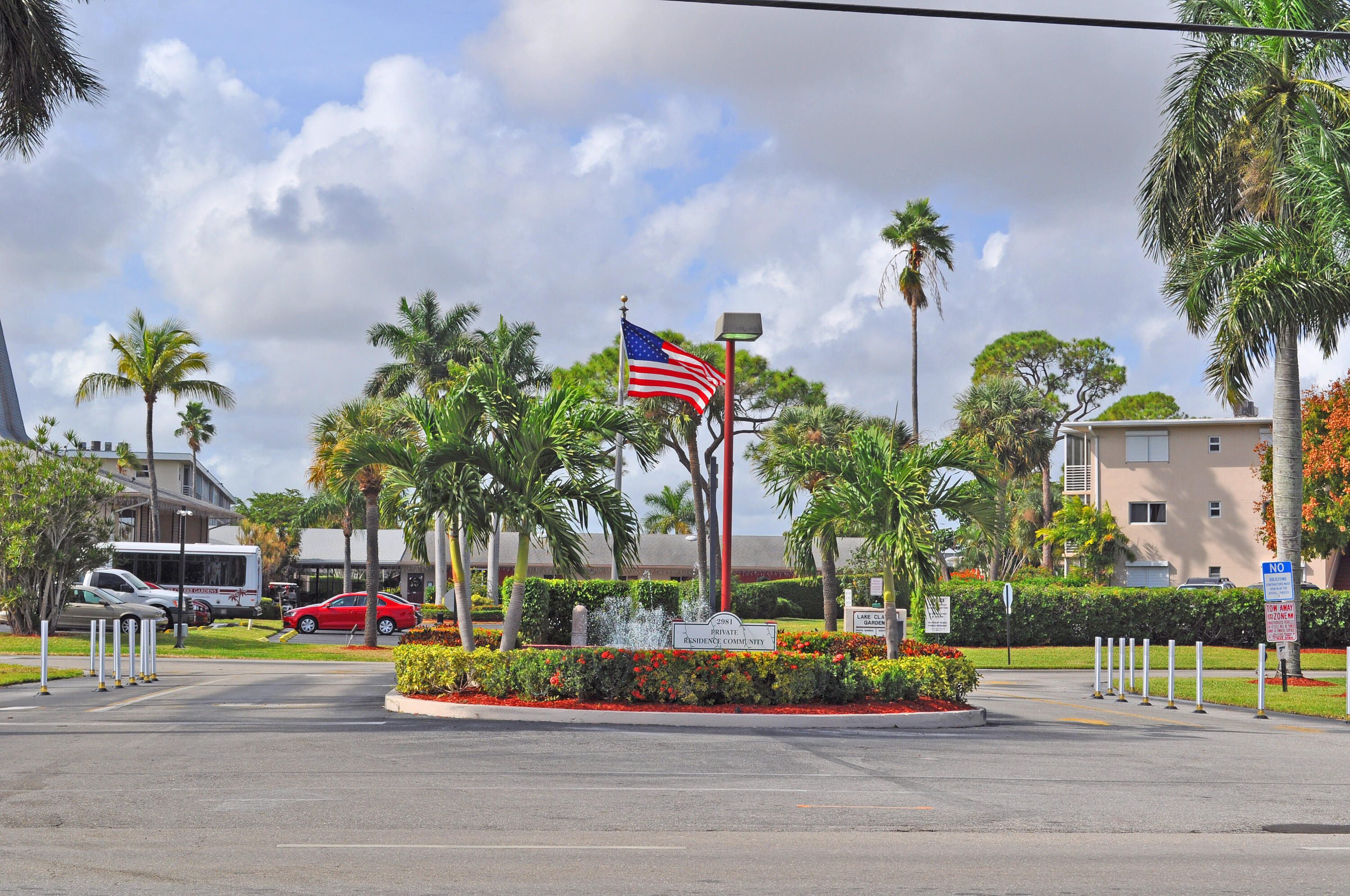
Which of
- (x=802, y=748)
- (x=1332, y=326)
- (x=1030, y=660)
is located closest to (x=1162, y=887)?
(x=802, y=748)

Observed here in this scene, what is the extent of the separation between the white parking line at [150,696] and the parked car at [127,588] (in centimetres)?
1725

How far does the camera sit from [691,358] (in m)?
18.5

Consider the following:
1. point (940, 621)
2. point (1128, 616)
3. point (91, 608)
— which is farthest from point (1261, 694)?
point (91, 608)

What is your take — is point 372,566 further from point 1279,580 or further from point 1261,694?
point 1261,694

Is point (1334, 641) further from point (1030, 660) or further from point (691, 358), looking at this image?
point (691, 358)

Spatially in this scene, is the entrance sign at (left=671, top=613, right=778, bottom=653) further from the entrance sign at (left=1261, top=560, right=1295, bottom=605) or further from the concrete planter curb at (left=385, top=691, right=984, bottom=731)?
the entrance sign at (left=1261, top=560, right=1295, bottom=605)

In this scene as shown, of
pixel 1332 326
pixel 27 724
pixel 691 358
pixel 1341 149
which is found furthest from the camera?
pixel 1332 326

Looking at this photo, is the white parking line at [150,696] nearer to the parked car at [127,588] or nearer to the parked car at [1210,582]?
the parked car at [127,588]

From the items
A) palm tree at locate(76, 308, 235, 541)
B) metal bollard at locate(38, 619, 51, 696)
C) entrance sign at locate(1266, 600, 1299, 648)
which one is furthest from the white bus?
entrance sign at locate(1266, 600, 1299, 648)

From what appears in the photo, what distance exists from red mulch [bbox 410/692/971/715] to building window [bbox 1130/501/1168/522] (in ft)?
130

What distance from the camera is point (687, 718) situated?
15039mm

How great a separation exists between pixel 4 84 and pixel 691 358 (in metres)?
10.5

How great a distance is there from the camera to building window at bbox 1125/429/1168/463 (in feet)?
171

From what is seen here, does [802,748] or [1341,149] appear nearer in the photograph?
[802,748]
